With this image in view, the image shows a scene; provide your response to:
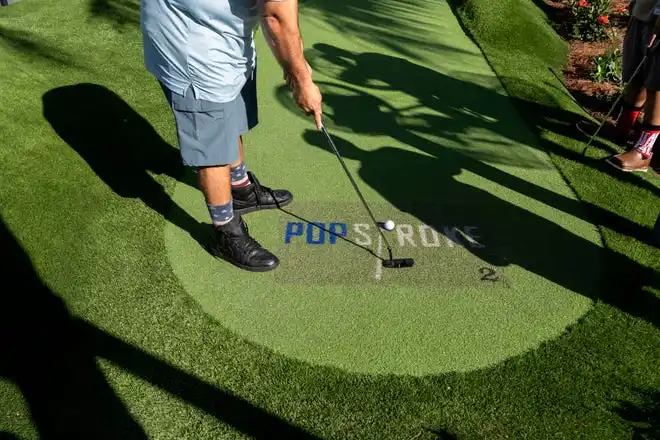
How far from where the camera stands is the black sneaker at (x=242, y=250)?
10.5 ft

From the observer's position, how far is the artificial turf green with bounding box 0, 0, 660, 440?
2418mm

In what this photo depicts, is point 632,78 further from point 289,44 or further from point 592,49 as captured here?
point 289,44

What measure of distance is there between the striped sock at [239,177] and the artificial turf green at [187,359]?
0.50 metres

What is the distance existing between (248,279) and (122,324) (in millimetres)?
669

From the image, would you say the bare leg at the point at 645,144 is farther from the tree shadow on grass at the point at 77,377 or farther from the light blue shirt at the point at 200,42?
the tree shadow on grass at the point at 77,377

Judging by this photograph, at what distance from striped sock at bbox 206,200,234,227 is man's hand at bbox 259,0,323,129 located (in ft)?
2.43

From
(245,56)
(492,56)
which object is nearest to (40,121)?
(245,56)

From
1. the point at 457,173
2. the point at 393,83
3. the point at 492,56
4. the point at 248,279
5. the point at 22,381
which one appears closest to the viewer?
the point at 22,381

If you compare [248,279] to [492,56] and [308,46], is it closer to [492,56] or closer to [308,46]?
[308,46]

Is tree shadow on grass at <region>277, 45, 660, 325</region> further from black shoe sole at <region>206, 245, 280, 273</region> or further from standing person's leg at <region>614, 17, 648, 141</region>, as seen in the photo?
black shoe sole at <region>206, 245, 280, 273</region>

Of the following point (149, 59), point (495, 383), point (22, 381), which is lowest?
point (22, 381)

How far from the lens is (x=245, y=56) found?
9.21 ft

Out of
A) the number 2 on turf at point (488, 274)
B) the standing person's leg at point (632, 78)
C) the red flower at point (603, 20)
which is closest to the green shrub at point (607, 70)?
the red flower at point (603, 20)

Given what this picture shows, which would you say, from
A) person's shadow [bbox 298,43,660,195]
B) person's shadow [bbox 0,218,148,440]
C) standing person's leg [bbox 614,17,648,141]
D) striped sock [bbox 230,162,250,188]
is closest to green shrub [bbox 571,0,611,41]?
person's shadow [bbox 298,43,660,195]
